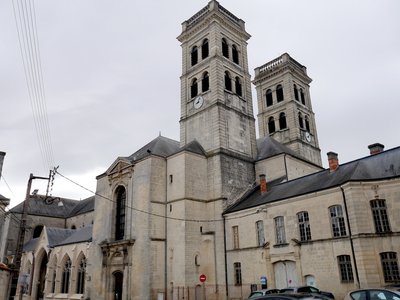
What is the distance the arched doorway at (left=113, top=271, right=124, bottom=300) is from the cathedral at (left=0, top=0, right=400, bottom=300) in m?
0.08

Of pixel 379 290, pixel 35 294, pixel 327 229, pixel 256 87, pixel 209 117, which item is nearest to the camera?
pixel 379 290

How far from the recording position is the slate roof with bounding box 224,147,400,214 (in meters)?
19.0

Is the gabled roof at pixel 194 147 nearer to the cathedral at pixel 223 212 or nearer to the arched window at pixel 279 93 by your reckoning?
the cathedral at pixel 223 212

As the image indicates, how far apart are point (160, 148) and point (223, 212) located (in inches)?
331

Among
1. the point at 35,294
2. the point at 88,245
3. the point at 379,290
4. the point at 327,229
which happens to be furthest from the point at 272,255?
the point at 35,294

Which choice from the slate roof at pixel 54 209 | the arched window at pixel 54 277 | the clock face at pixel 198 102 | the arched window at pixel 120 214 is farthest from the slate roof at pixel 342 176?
the slate roof at pixel 54 209

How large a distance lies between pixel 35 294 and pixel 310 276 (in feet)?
104

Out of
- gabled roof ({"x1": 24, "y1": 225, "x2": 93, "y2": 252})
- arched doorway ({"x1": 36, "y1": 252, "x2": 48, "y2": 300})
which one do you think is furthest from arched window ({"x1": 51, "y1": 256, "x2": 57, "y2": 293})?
arched doorway ({"x1": 36, "y1": 252, "x2": 48, "y2": 300})

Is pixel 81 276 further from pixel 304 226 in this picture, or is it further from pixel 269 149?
pixel 304 226

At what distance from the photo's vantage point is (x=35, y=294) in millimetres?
38281

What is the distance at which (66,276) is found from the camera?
116ft

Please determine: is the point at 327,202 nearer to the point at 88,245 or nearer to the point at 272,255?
the point at 272,255

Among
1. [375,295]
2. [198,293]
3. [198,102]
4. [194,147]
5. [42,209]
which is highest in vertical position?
[198,102]

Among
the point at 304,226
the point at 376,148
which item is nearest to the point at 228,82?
the point at 376,148
